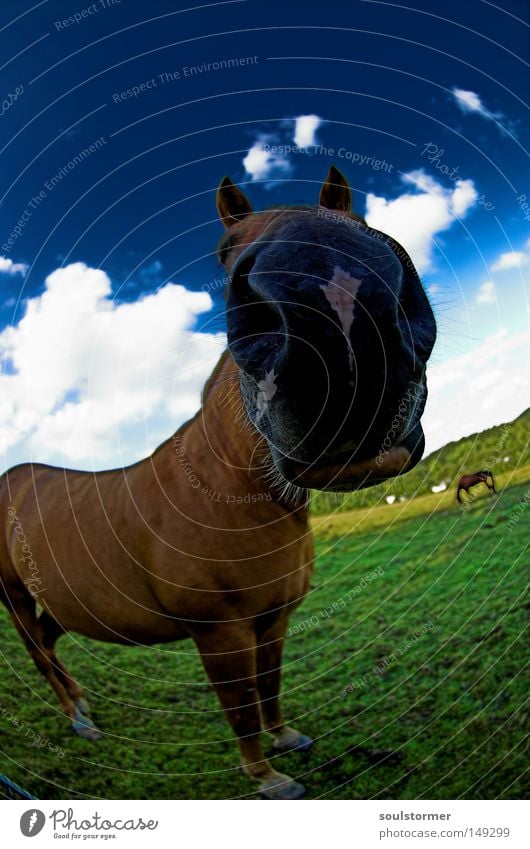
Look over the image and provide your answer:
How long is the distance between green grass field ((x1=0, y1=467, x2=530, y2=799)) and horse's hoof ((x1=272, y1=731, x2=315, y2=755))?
0.9 inches

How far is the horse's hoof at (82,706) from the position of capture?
1.85 meters

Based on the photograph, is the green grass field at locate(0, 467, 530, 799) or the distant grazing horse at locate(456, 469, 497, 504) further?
the distant grazing horse at locate(456, 469, 497, 504)

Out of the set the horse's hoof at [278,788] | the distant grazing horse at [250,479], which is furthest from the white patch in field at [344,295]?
the horse's hoof at [278,788]

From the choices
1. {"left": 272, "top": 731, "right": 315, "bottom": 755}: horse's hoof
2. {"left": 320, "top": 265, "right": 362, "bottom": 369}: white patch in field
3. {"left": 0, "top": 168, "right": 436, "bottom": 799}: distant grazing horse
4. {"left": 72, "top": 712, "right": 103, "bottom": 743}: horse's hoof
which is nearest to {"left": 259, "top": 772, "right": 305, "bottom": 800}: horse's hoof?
{"left": 0, "top": 168, "right": 436, "bottom": 799}: distant grazing horse

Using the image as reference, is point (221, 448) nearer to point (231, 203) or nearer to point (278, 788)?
point (231, 203)

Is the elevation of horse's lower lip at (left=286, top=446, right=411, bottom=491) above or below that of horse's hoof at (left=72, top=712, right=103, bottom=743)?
above

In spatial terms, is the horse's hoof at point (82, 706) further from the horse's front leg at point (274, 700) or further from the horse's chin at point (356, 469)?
the horse's chin at point (356, 469)

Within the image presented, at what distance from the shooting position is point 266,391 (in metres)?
1.11

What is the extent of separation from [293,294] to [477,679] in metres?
1.38

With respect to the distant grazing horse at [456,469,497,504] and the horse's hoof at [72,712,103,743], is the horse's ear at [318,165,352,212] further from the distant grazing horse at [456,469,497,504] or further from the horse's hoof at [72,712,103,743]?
the horse's hoof at [72,712,103,743]

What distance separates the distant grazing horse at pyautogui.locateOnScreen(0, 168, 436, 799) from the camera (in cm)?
103

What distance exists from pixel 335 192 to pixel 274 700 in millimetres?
1330

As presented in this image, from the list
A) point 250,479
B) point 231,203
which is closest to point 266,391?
point 250,479
